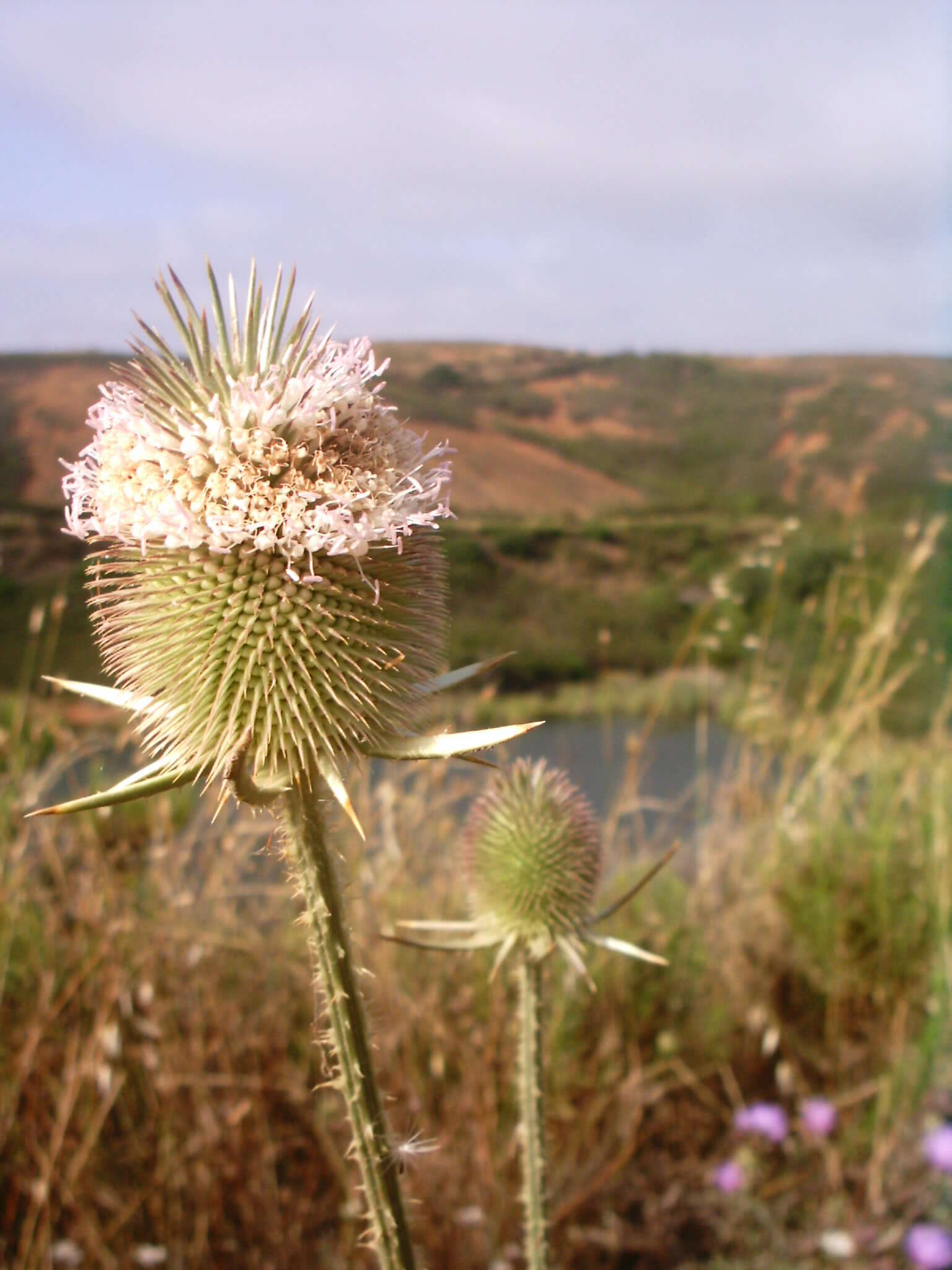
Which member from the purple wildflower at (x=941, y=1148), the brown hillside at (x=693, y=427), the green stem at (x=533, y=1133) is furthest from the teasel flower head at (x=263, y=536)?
the brown hillside at (x=693, y=427)

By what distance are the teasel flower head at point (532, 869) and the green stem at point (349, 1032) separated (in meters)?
0.47

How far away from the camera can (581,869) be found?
7.14 ft

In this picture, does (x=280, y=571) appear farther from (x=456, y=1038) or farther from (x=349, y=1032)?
(x=456, y=1038)

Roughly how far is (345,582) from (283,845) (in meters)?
0.39

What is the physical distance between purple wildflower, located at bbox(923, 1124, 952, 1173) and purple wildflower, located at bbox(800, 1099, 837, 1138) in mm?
347

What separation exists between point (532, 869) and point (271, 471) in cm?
117

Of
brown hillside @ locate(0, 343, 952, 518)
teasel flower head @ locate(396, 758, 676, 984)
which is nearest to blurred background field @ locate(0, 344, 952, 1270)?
teasel flower head @ locate(396, 758, 676, 984)

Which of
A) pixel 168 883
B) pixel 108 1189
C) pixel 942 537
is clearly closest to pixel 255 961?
pixel 168 883

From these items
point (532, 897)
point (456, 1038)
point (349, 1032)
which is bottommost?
point (456, 1038)

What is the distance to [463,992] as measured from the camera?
3.87 metres

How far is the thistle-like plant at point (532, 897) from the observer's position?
68.5 inches

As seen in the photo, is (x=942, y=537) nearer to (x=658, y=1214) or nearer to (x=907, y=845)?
(x=907, y=845)

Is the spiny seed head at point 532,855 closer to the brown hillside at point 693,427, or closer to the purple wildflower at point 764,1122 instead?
the purple wildflower at point 764,1122

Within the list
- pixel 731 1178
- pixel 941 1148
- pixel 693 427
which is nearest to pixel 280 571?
pixel 731 1178
